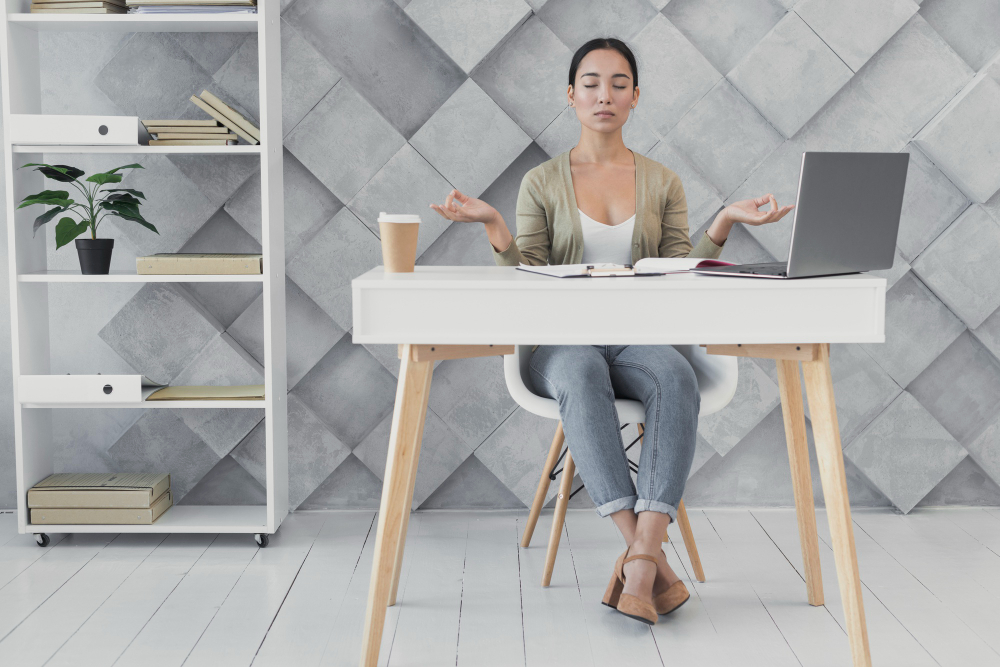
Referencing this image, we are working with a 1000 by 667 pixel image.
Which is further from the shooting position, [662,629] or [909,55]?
[909,55]

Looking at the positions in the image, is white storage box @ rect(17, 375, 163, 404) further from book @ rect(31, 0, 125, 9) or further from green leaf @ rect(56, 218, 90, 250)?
book @ rect(31, 0, 125, 9)

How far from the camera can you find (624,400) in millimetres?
1697

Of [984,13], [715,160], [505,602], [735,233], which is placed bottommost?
[505,602]

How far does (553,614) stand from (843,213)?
92 cm

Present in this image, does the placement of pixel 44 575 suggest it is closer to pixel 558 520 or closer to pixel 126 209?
pixel 126 209

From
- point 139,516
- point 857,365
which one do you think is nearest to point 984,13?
point 857,365

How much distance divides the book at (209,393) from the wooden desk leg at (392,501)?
800 millimetres

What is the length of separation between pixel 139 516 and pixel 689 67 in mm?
1796

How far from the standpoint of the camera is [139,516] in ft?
6.77

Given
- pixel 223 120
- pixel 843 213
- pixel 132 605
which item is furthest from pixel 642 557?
pixel 223 120

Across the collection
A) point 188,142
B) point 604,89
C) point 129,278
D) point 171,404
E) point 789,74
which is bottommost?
point 171,404

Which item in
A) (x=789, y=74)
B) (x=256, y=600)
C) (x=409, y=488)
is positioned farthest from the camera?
(x=789, y=74)

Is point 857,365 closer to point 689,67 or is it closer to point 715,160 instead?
point 715,160

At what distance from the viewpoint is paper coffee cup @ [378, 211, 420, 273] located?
1.40 meters
